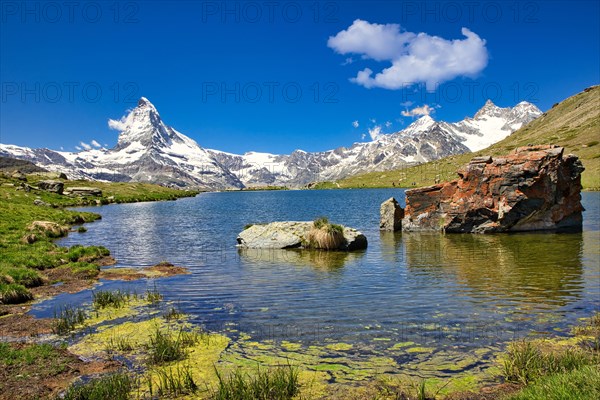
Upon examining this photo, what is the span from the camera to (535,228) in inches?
1863

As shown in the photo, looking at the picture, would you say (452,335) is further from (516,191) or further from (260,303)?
(516,191)

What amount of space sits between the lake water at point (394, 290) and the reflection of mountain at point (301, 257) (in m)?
0.10

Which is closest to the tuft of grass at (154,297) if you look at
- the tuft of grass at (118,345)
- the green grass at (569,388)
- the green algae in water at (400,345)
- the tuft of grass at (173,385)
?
the tuft of grass at (118,345)

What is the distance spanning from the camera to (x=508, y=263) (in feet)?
98.4

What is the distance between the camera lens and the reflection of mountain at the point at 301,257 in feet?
110

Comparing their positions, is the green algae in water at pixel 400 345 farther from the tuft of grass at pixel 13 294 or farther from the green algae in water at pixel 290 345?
the tuft of grass at pixel 13 294

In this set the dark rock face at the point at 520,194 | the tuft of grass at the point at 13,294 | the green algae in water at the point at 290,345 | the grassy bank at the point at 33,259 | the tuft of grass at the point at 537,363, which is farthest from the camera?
the dark rock face at the point at 520,194

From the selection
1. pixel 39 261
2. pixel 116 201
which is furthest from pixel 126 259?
pixel 116 201

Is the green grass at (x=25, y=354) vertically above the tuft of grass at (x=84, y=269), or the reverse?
the tuft of grass at (x=84, y=269)

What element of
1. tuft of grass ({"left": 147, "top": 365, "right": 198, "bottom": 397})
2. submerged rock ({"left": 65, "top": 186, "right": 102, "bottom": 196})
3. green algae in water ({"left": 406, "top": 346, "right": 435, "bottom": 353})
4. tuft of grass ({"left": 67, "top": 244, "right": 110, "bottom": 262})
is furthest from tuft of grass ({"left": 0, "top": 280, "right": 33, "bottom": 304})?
submerged rock ({"left": 65, "top": 186, "right": 102, "bottom": 196})

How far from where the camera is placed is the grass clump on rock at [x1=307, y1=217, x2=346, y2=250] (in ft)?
133

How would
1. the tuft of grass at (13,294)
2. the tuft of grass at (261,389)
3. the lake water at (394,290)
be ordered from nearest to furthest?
the tuft of grass at (261,389) < the lake water at (394,290) < the tuft of grass at (13,294)

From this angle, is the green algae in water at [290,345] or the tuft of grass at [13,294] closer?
the green algae in water at [290,345]

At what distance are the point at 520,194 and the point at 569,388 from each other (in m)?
42.7
